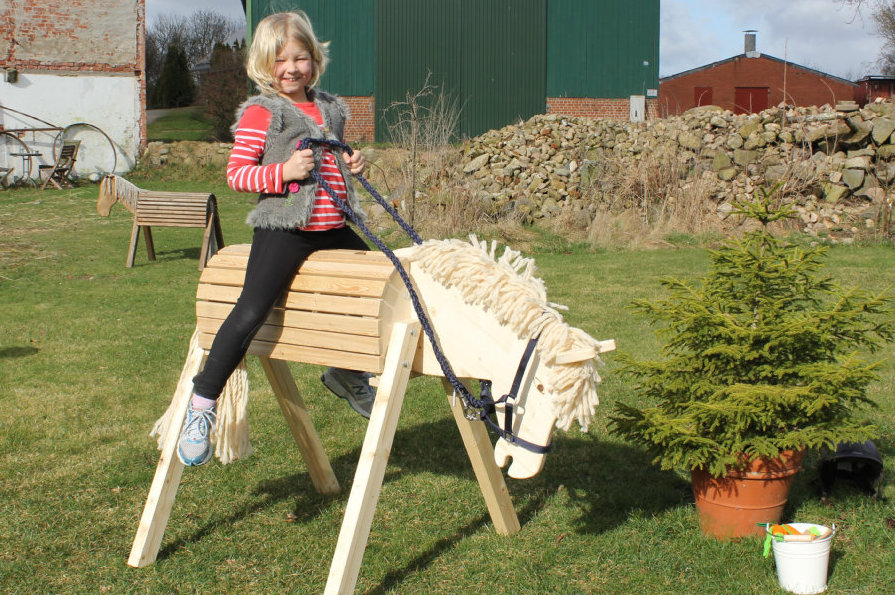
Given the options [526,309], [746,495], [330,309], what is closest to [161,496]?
[330,309]

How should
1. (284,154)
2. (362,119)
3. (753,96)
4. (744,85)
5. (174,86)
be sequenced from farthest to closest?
(174,86)
(744,85)
(753,96)
(362,119)
(284,154)

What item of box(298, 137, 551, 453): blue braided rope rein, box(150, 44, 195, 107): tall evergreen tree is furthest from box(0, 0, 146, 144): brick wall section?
box(298, 137, 551, 453): blue braided rope rein

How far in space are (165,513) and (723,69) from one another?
34715 mm

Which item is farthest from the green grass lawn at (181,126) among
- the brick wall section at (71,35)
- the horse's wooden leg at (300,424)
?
the horse's wooden leg at (300,424)

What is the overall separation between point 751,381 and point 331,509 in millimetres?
1974

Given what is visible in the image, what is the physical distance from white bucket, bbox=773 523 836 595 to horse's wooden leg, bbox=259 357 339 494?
2.07 metres

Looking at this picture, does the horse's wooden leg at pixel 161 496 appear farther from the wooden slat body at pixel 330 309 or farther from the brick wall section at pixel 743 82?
the brick wall section at pixel 743 82

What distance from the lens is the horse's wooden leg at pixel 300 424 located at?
3.86 meters

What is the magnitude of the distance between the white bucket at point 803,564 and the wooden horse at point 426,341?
0.91m

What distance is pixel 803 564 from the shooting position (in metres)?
3.00

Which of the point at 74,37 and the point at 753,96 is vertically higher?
the point at 753,96

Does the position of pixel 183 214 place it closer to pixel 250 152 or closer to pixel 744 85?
pixel 250 152

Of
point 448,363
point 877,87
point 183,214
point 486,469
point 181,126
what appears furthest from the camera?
point 877,87

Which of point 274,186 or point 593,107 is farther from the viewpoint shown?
Result: point 593,107
